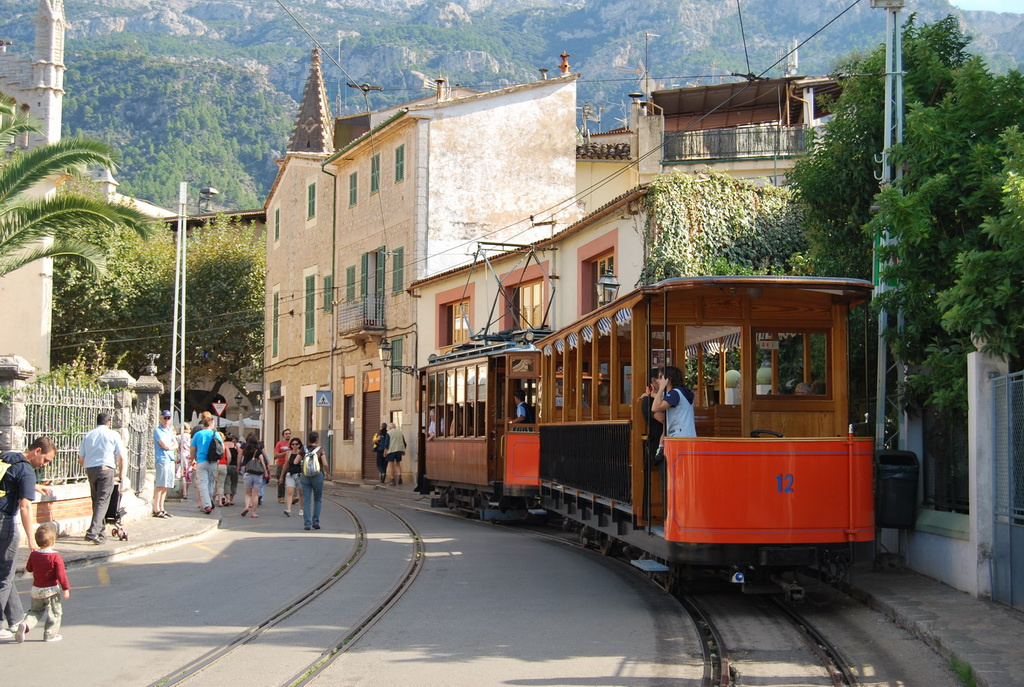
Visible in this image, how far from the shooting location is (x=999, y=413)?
1063 cm

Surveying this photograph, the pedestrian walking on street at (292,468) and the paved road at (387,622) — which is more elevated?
the pedestrian walking on street at (292,468)

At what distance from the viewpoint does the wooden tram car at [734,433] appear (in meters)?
10.3

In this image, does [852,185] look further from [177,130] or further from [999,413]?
[177,130]

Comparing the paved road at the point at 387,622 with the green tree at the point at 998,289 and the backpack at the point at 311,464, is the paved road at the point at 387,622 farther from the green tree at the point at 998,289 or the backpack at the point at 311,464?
the green tree at the point at 998,289

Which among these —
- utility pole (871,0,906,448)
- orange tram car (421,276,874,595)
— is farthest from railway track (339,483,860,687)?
utility pole (871,0,906,448)

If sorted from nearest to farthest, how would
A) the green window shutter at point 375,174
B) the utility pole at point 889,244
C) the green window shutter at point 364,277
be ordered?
the utility pole at point 889,244 < the green window shutter at point 375,174 < the green window shutter at point 364,277

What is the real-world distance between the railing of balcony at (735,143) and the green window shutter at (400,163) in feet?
26.7

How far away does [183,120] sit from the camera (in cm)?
13138

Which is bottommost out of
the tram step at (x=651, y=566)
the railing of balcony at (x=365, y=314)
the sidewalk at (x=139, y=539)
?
the sidewalk at (x=139, y=539)

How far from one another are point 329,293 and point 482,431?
20907 mm

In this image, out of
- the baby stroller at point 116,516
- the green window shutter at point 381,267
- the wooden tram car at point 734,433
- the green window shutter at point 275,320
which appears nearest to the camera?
the wooden tram car at point 734,433

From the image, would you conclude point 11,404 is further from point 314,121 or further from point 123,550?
point 314,121

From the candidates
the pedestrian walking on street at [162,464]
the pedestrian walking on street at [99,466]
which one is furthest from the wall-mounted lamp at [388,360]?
the pedestrian walking on street at [99,466]

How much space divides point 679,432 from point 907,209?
349cm
